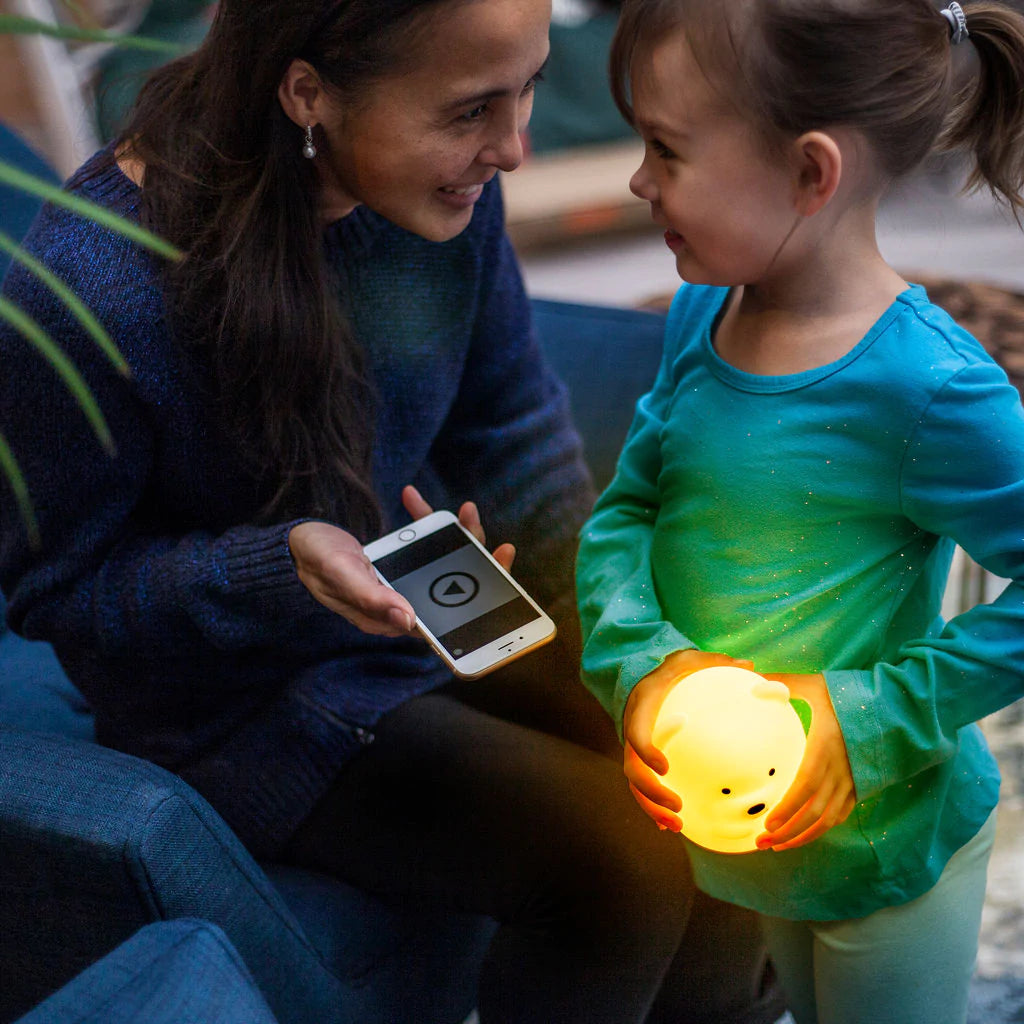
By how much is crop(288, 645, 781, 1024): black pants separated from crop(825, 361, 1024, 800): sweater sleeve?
9.0 inches

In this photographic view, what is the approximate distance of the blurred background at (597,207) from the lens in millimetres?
712

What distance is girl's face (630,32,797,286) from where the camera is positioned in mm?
527

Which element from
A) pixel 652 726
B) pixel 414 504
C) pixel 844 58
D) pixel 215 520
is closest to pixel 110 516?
pixel 215 520

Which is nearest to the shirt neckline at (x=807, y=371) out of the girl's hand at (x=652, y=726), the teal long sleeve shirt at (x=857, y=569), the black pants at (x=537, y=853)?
the teal long sleeve shirt at (x=857, y=569)

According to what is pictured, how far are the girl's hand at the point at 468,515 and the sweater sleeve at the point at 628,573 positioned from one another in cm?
6

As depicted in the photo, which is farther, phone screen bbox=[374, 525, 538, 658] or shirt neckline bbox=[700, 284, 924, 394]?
phone screen bbox=[374, 525, 538, 658]

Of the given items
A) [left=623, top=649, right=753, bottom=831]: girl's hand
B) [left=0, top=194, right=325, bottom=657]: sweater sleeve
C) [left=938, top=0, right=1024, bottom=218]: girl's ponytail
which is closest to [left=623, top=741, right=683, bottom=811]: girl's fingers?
[left=623, top=649, right=753, bottom=831]: girl's hand

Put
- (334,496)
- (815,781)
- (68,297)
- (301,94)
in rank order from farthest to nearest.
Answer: (334,496)
(301,94)
(815,781)
(68,297)

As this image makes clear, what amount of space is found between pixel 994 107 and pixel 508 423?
1.55 ft

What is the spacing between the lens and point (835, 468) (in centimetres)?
56

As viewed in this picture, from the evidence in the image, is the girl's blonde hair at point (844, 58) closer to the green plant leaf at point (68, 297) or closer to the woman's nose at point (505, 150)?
the woman's nose at point (505, 150)

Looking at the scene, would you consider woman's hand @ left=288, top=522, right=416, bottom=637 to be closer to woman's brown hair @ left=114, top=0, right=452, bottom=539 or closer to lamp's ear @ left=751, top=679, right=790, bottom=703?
woman's brown hair @ left=114, top=0, right=452, bottom=539

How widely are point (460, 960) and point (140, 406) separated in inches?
19.1

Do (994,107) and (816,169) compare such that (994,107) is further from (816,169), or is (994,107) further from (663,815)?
(663,815)
